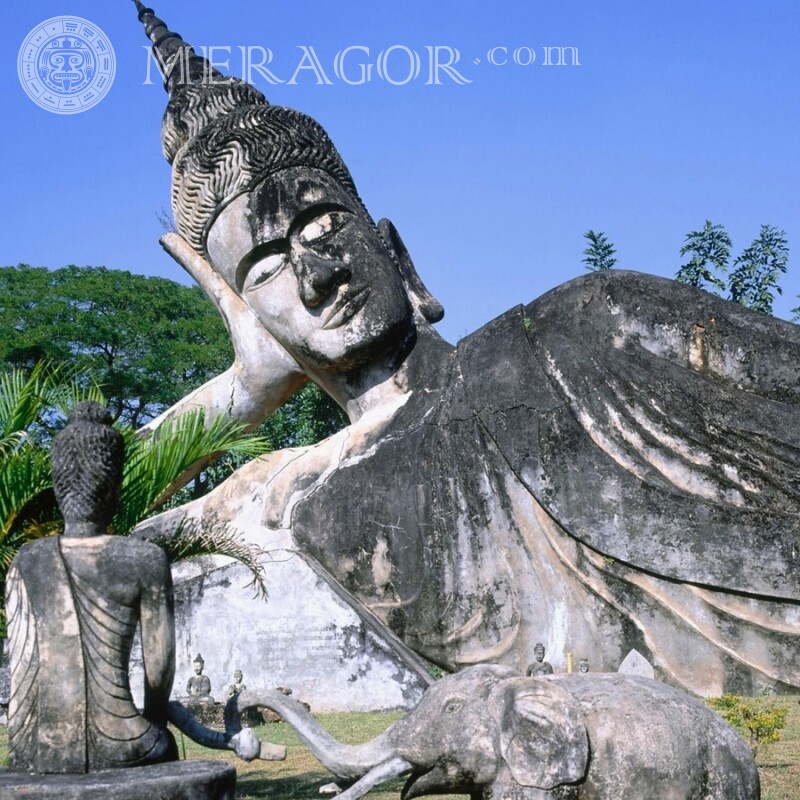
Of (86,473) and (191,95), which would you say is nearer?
(86,473)

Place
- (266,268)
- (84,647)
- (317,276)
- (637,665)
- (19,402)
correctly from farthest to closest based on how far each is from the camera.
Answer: (266,268)
(317,276)
(637,665)
(19,402)
(84,647)

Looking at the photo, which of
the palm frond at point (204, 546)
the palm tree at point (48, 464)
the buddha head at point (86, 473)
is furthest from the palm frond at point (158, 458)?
the buddha head at point (86, 473)

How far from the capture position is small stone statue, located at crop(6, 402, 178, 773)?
186 inches

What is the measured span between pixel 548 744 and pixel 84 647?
5.79ft

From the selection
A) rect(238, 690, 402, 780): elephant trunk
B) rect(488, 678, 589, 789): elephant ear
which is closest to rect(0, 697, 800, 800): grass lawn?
rect(238, 690, 402, 780): elephant trunk

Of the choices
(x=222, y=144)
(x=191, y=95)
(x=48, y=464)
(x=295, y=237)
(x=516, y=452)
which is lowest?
(x=48, y=464)

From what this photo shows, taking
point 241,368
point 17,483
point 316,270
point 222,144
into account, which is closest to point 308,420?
point 241,368

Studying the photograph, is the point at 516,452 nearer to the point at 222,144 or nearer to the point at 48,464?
the point at 48,464

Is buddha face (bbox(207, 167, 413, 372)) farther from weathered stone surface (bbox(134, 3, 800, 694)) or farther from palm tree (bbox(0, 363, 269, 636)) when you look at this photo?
palm tree (bbox(0, 363, 269, 636))

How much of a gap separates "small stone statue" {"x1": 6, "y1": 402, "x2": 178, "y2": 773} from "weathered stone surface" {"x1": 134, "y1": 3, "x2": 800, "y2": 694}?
399cm

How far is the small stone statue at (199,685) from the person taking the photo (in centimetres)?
915

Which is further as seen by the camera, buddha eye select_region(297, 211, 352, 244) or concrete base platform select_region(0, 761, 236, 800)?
buddha eye select_region(297, 211, 352, 244)

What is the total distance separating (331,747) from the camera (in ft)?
18.0

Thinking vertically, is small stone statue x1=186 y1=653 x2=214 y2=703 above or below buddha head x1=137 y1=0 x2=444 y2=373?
below
